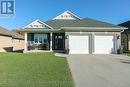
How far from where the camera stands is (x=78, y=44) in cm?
2545

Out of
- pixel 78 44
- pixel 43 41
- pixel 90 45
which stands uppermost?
pixel 43 41

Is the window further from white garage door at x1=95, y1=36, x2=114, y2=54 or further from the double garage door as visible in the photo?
white garage door at x1=95, y1=36, x2=114, y2=54

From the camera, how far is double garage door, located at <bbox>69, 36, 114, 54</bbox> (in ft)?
83.3

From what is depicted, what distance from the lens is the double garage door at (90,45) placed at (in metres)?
25.4

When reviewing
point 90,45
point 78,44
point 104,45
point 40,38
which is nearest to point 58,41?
point 40,38

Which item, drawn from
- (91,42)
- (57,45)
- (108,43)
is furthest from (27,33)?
(108,43)

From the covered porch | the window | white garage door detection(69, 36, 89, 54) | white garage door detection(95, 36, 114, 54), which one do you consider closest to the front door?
the covered porch

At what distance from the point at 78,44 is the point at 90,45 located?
1.40m

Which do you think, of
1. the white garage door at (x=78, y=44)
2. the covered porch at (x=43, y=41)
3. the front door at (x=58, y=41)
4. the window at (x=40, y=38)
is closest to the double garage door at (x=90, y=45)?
the white garage door at (x=78, y=44)

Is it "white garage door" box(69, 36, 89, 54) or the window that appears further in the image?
the window

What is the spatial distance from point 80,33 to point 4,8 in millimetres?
9239

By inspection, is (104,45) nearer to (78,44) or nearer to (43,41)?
(78,44)

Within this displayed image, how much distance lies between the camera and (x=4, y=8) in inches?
988

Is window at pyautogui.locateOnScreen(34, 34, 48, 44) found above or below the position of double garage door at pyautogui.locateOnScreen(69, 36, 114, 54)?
above
